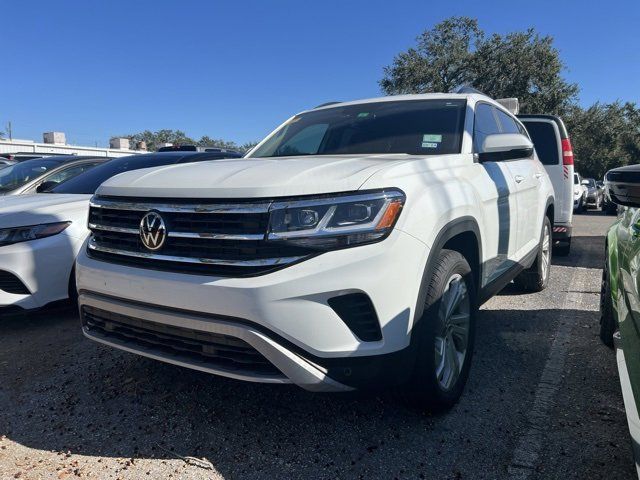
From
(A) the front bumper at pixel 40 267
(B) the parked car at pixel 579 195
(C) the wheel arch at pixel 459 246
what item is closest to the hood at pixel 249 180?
(C) the wheel arch at pixel 459 246

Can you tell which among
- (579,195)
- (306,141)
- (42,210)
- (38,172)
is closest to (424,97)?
(306,141)

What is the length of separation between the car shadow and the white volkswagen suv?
0.25m

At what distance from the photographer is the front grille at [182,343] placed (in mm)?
2213

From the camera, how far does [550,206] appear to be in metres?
5.38

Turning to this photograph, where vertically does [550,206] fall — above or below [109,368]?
above

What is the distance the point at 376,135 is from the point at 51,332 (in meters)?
3.11

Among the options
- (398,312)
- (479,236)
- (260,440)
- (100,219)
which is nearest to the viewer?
(398,312)

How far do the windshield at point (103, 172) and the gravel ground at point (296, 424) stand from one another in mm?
1907

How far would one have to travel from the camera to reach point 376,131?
11.7 feet

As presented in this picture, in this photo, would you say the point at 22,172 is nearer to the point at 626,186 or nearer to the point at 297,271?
the point at 297,271

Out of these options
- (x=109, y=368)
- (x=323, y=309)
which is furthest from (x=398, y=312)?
(x=109, y=368)

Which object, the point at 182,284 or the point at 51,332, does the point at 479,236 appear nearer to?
the point at 182,284

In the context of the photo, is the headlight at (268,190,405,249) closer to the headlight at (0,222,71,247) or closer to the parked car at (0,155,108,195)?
the headlight at (0,222,71,247)

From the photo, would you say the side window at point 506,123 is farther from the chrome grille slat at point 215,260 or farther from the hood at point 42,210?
the hood at point 42,210
